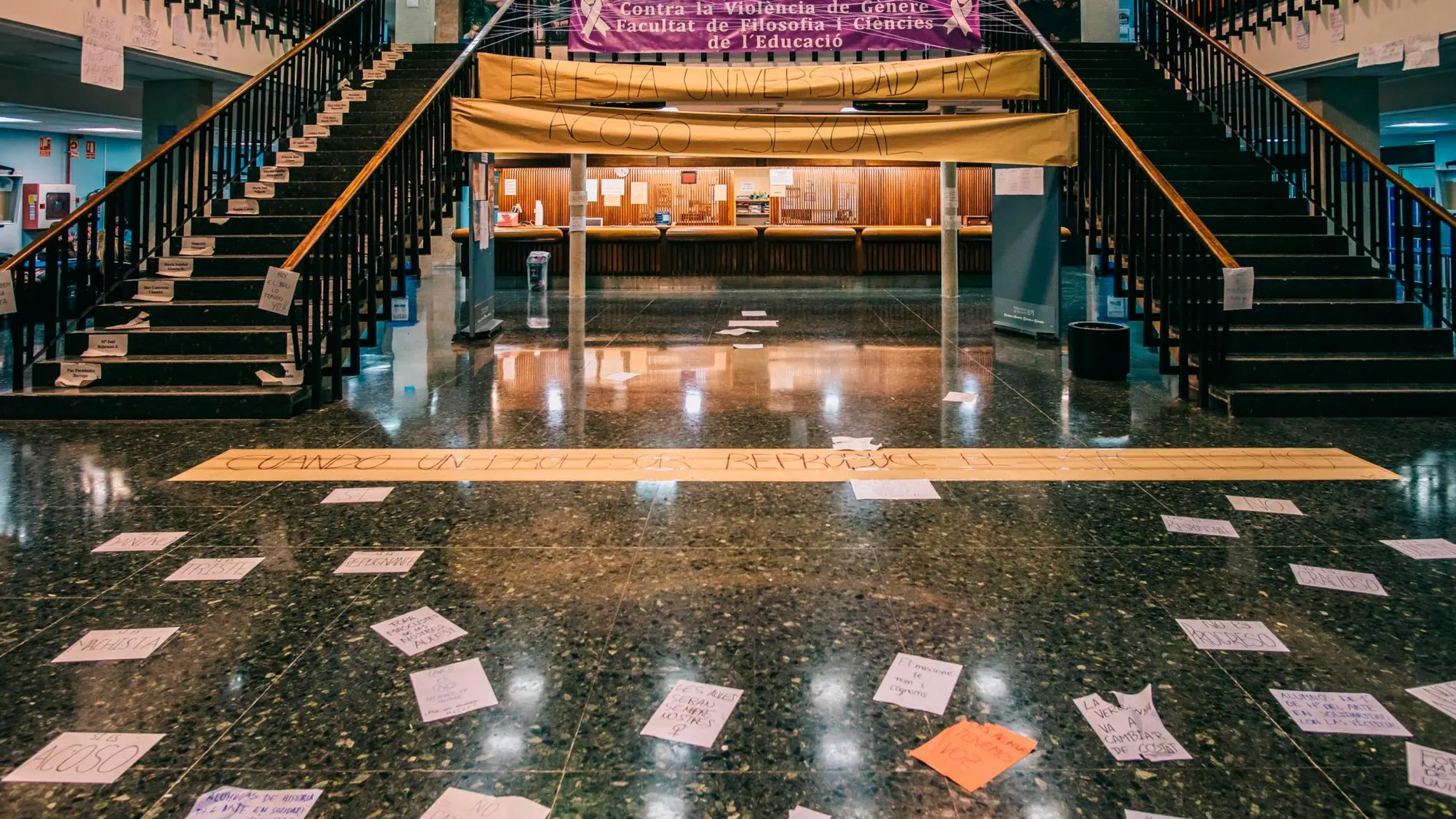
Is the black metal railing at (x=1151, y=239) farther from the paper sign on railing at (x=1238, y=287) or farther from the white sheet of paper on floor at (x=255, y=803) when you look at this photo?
the white sheet of paper on floor at (x=255, y=803)

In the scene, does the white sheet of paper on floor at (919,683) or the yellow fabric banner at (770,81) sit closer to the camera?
the white sheet of paper on floor at (919,683)

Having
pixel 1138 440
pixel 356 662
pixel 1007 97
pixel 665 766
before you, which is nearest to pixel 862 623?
pixel 665 766

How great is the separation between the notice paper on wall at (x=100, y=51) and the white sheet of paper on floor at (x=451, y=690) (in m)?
6.57

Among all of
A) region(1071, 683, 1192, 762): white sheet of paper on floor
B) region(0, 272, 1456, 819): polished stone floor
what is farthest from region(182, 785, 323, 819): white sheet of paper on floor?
region(1071, 683, 1192, 762): white sheet of paper on floor

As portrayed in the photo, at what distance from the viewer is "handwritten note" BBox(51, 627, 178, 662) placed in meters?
2.47

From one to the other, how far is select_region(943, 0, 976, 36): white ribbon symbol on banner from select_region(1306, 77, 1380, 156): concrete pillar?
3.36 m

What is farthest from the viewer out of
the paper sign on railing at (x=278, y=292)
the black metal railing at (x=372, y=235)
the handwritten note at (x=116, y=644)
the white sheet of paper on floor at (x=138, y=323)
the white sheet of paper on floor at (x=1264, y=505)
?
the white sheet of paper on floor at (x=138, y=323)

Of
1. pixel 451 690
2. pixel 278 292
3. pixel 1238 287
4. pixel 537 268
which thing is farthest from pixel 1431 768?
pixel 537 268

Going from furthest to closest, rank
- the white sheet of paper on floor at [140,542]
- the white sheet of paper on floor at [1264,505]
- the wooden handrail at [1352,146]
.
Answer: the wooden handrail at [1352,146]
the white sheet of paper on floor at [1264,505]
the white sheet of paper on floor at [140,542]

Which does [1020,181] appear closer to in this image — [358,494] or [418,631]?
[358,494]

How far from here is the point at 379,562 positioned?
126 inches

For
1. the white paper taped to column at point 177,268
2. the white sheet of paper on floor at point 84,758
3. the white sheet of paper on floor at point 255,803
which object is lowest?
the white sheet of paper on floor at point 255,803

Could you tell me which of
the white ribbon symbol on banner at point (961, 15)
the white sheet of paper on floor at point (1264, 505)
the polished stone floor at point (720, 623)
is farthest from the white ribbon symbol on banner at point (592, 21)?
the white sheet of paper on floor at point (1264, 505)

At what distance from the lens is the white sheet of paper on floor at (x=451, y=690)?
2197mm
